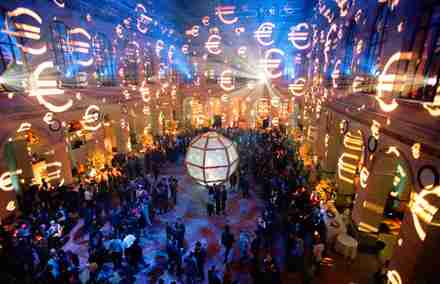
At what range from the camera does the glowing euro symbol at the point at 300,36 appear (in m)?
21.5

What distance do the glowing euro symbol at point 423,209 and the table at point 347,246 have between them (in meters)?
2.78

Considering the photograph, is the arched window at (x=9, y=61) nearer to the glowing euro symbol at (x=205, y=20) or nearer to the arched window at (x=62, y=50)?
the arched window at (x=62, y=50)

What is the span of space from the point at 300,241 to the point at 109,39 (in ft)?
49.4

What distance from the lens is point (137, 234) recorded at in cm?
754

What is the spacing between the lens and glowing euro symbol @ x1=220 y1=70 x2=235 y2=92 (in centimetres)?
2436


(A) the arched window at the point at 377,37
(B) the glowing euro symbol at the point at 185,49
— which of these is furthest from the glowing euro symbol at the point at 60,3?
(B) the glowing euro symbol at the point at 185,49

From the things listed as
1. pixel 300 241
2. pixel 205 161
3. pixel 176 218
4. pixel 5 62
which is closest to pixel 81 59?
pixel 5 62

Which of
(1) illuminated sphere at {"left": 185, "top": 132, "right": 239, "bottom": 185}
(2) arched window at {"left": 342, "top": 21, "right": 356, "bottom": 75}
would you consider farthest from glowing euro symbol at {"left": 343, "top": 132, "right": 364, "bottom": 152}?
(1) illuminated sphere at {"left": 185, "top": 132, "right": 239, "bottom": 185}

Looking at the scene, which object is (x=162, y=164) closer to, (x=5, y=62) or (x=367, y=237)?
(x=5, y=62)

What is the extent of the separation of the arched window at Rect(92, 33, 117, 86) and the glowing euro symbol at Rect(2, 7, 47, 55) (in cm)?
360

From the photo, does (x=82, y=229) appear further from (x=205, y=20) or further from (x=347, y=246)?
(x=205, y=20)

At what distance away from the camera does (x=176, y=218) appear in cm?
955

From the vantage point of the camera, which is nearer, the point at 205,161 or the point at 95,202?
the point at 205,161

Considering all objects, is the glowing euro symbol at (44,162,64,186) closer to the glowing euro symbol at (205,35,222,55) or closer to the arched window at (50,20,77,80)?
the arched window at (50,20,77,80)
